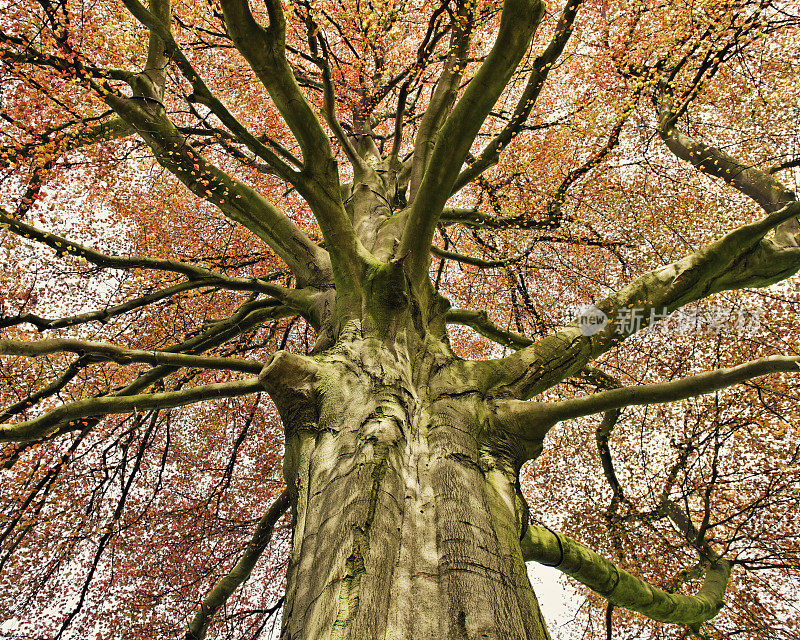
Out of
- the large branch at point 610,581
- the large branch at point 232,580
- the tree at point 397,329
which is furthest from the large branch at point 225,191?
the large branch at point 610,581

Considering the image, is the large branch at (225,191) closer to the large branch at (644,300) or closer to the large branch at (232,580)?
the large branch at (644,300)

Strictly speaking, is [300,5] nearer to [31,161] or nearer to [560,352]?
[31,161]

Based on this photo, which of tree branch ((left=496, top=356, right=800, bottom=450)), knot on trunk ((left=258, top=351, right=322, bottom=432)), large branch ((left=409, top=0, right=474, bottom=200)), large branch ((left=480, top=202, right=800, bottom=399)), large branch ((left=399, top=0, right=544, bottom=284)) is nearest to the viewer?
large branch ((left=399, top=0, right=544, bottom=284))

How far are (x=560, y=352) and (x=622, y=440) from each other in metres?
6.88

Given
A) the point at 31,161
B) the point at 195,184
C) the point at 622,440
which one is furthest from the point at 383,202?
the point at 622,440

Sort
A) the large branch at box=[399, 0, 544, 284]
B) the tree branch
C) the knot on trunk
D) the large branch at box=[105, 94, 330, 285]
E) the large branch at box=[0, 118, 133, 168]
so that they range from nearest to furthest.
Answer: the large branch at box=[399, 0, 544, 284], the knot on trunk, the tree branch, the large branch at box=[0, 118, 133, 168], the large branch at box=[105, 94, 330, 285]

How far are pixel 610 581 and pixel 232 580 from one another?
12.0 ft

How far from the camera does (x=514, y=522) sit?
2535mm

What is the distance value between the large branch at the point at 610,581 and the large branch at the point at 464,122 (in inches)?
93.3

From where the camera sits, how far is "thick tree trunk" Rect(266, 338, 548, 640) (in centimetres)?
178

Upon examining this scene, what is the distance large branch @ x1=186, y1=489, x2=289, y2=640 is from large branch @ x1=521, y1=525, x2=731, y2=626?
8.03 ft

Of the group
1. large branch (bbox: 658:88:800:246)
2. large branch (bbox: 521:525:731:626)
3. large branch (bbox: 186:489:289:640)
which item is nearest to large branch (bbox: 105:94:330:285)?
large branch (bbox: 186:489:289:640)

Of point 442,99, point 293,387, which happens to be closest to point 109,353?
point 293,387

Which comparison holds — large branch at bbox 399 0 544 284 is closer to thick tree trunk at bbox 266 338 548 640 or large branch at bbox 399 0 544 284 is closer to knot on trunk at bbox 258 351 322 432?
thick tree trunk at bbox 266 338 548 640
